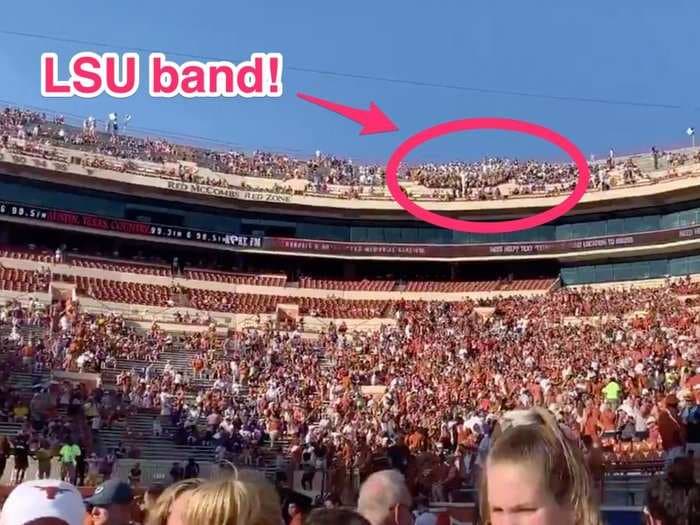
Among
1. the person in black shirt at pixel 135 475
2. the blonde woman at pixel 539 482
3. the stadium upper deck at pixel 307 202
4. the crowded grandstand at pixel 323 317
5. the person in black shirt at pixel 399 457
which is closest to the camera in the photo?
the blonde woman at pixel 539 482

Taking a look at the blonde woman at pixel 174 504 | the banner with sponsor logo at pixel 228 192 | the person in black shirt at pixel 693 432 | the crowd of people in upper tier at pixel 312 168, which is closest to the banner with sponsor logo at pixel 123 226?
the banner with sponsor logo at pixel 228 192

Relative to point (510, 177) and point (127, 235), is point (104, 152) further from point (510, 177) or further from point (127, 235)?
point (510, 177)

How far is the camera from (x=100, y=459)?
19.6 metres

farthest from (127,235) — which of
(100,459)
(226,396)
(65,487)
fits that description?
(65,487)

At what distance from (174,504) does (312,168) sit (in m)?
49.2

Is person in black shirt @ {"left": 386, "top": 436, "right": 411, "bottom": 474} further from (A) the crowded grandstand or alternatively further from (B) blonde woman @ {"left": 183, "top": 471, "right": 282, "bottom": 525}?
(B) blonde woman @ {"left": 183, "top": 471, "right": 282, "bottom": 525}

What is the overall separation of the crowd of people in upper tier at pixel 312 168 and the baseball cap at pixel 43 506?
41.9m

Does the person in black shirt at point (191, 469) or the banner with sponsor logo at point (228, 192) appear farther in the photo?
the banner with sponsor logo at point (228, 192)

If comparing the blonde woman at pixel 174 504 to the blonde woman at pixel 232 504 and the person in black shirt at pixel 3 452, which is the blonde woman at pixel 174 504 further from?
the person in black shirt at pixel 3 452

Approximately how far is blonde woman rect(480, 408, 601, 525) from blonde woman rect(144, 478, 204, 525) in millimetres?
1078

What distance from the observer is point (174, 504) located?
3086 millimetres

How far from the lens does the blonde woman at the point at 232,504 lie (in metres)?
Result: 2.83

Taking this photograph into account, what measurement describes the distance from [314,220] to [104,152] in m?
11.7

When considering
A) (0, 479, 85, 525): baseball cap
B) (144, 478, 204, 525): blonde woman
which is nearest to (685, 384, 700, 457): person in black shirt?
(144, 478, 204, 525): blonde woman
